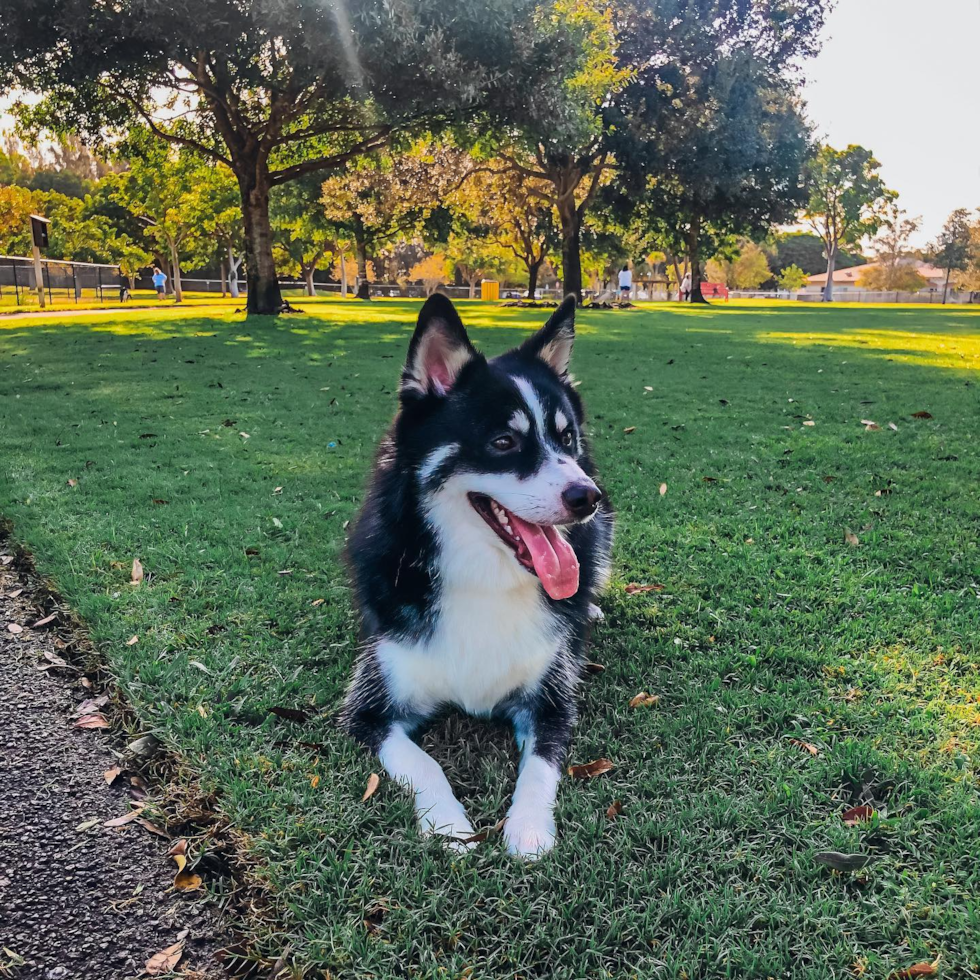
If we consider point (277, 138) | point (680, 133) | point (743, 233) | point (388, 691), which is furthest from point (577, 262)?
point (388, 691)

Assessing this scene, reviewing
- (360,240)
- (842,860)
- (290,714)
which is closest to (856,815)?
(842,860)

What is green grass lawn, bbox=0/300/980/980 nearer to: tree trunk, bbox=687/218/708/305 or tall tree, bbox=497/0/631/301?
tall tree, bbox=497/0/631/301

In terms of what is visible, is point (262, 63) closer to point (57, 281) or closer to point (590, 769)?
point (590, 769)

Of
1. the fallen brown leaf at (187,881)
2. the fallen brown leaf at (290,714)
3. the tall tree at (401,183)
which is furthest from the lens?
the tall tree at (401,183)

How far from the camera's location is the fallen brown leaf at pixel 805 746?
2752 millimetres

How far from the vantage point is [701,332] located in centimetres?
2116

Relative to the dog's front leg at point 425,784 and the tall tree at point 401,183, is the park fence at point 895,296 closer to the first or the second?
the tall tree at point 401,183

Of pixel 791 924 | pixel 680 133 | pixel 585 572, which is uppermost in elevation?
pixel 680 133

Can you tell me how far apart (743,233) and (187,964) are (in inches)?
1729

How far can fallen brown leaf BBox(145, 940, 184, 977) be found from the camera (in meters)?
1.87

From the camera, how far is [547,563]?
280 cm

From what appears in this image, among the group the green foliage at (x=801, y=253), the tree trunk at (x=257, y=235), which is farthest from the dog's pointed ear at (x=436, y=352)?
the green foliage at (x=801, y=253)

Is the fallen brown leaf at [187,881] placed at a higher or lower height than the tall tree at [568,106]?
lower

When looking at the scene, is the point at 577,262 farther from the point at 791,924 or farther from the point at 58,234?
the point at 58,234
